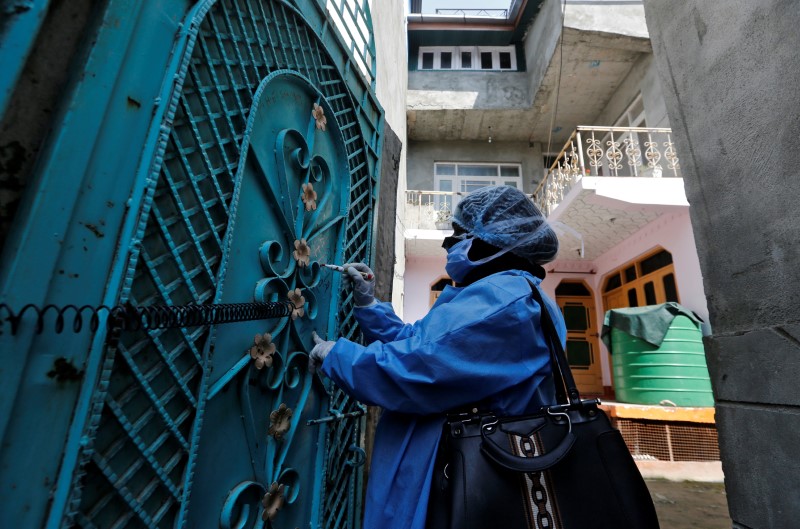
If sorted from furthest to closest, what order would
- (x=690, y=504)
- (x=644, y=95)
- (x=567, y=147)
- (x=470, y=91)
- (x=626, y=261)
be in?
Result: (x=470, y=91) < (x=567, y=147) < (x=644, y=95) < (x=626, y=261) < (x=690, y=504)

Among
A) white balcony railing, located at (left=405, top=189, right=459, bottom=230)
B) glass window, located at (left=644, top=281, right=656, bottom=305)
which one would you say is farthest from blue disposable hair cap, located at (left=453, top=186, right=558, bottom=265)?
white balcony railing, located at (left=405, top=189, right=459, bottom=230)

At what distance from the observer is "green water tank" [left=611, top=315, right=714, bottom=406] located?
525 cm

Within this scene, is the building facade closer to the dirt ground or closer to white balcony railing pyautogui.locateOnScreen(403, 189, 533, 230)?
white balcony railing pyautogui.locateOnScreen(403, 189, 533, 230)

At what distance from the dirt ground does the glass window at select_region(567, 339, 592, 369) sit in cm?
479

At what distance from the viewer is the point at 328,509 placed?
5.60ft

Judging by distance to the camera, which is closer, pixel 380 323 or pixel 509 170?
pixel 380 323

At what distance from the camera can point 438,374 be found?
1.09 metres

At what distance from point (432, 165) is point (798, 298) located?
34.1ft

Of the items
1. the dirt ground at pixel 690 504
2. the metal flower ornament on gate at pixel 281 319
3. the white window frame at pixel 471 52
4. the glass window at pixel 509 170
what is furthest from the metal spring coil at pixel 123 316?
the white window frame at pixel 471 52

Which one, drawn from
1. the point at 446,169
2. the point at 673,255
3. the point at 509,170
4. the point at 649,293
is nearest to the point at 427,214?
the point at 446,169

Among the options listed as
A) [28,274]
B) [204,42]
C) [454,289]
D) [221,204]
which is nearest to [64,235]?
[28,274]

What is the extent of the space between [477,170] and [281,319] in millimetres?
10641

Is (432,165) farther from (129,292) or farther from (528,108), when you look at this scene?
(129,292)

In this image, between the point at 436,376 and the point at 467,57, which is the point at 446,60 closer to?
the point at 467,57
